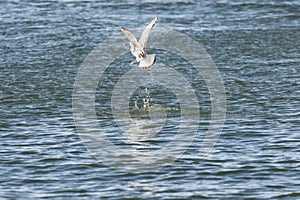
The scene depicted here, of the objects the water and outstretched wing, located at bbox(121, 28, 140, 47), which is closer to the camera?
the water

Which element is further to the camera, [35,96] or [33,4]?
[33,4]

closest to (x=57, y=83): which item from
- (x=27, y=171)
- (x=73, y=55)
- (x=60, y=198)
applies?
(x=73, y=55)

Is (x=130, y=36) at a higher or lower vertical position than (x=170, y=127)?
higher

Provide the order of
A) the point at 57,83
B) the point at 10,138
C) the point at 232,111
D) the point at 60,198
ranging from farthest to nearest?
the point at 57,83 < the point at 232,111 < the point at 10,138 < the point at 60,198

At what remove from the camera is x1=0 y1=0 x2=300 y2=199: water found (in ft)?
44.0

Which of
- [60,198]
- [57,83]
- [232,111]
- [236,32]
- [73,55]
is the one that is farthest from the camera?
[236,32]

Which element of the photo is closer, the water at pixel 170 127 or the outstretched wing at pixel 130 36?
the water at pixel 170 127

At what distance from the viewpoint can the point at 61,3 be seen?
34.2 meters

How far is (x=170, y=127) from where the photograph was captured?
660 inches

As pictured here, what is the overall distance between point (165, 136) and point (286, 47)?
32.8ft

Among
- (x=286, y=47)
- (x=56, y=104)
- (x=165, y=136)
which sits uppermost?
(x=286, y=47)

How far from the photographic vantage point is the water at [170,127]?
44.0 feet

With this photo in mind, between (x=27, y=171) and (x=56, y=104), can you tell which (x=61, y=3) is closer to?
(x=56, y=104)

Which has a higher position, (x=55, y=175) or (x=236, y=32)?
(x=236, y=32)
